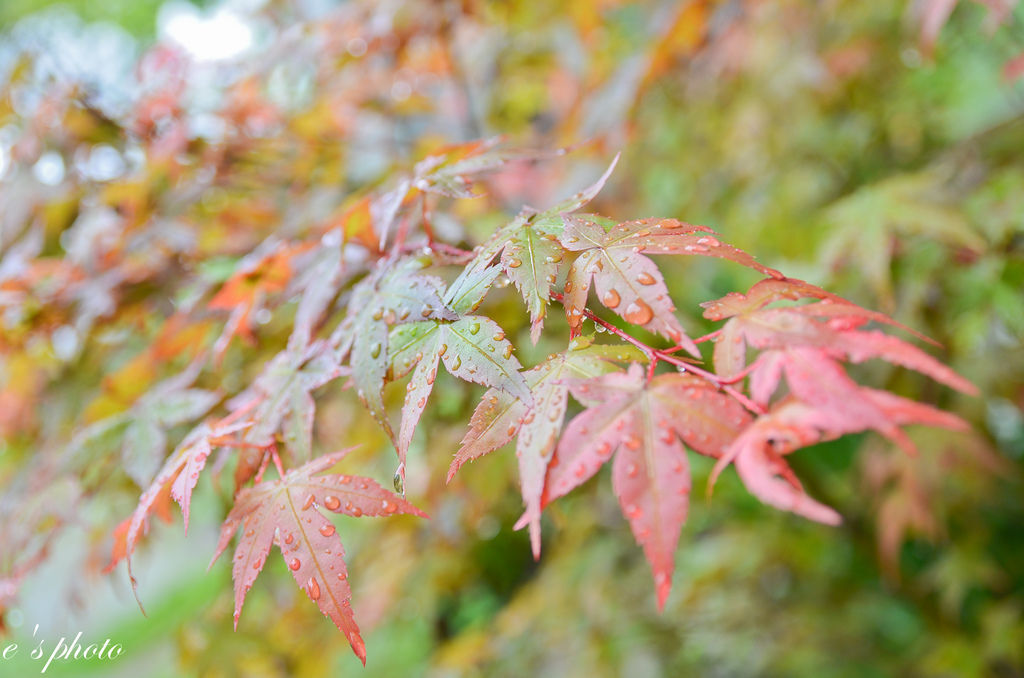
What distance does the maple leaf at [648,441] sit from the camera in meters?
0.38

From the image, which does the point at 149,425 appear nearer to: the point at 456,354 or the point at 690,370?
the point at 456,354

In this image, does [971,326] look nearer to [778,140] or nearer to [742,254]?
[778,140]

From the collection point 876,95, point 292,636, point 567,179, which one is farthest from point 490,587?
point 876,95

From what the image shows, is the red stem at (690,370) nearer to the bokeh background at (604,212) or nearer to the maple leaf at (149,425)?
the bokeh background at (604,212)

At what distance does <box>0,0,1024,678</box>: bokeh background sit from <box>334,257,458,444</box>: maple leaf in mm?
277

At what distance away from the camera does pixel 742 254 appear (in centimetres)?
44

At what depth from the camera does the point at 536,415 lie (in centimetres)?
43

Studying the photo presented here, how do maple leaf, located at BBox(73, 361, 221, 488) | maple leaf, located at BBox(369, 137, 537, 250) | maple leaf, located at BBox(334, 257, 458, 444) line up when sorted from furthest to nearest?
maple leaf, located at BBox(73, 361, 221, 488) → maple leaf, located at BBox(369, 137, 537, 250) → maple leaf, located at BBox(334, 257, 458, 444)

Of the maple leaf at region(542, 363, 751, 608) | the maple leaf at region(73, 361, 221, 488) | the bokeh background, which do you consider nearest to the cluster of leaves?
the maple leaf at region(542, 363, 751, 608)

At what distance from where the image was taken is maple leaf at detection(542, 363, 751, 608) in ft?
1.25

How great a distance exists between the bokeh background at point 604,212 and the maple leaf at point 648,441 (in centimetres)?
34

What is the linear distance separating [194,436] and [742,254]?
0.46 m

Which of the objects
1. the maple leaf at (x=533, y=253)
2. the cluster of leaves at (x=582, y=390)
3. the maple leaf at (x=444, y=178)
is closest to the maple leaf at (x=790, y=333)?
the cluster of leaves at (x=582, y=390)

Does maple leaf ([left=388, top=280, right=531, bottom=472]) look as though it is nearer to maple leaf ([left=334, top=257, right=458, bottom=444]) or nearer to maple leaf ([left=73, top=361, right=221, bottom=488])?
maple leaf ([left=334, top=257, right=458, bottom=444])
